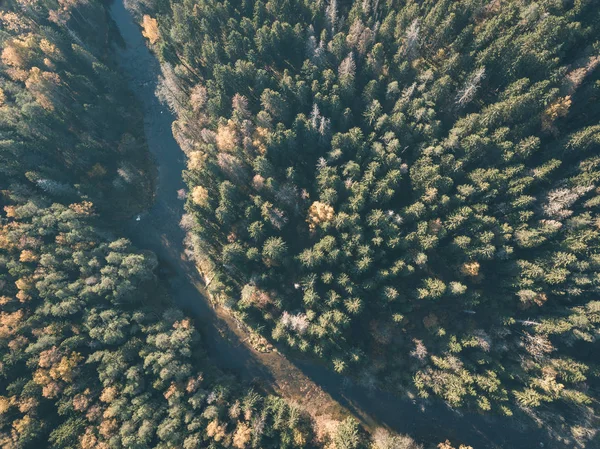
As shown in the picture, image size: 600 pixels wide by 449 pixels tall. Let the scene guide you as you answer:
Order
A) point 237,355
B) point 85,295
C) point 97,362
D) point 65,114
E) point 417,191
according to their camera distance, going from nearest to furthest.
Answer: point 417,191
point 97,362
point 85,295
point 237,355
point 65,114

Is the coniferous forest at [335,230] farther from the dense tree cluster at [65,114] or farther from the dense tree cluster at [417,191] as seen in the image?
the dense tree cluster at [65,114]

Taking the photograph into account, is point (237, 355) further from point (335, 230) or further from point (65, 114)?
point (65, 114)

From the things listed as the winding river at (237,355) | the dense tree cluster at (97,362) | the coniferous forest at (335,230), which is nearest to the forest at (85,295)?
the dense tree cluster at (97,362)

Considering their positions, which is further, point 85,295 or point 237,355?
point 237,355

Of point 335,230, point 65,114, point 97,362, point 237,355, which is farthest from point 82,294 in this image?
point 335,230

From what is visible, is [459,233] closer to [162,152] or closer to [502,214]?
[502,214]
